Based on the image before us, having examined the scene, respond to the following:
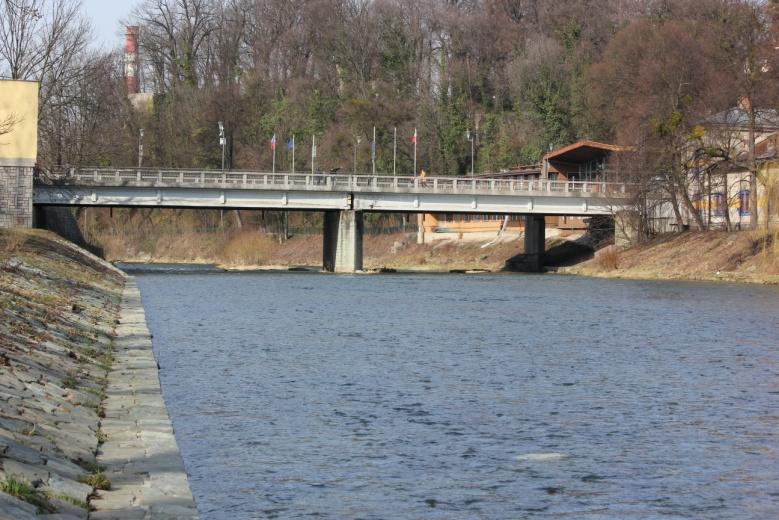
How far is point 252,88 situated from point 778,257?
271 ft

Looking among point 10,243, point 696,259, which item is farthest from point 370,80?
point 10,243

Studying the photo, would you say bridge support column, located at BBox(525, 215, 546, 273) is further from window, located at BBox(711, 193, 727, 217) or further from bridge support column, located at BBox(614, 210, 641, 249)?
window, located at BBox(711, 193, 727, 217)

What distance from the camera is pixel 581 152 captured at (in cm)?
11306

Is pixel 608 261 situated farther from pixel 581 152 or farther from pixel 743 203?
pixel 581 152

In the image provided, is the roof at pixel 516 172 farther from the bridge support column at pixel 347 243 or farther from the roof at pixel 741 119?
the roof at pixel 741 119

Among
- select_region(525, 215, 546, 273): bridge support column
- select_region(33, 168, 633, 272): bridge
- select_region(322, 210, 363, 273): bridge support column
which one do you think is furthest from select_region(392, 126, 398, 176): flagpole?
select_region(33, 168, 633, 272): bridge

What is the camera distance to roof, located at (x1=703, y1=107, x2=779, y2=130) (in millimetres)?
90312

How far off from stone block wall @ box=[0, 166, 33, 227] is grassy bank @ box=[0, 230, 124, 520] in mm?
45210

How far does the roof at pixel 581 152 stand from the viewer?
4288 inches

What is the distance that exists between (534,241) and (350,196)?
18.0 meters

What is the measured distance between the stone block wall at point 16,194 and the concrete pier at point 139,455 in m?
64.0

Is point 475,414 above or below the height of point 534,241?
below

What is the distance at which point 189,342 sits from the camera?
35469 mm

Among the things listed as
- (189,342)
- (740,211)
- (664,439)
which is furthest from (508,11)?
(664,439)
